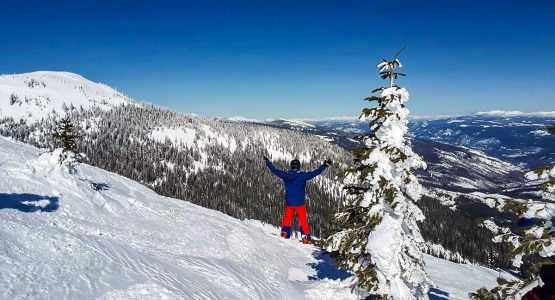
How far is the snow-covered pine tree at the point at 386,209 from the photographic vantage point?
31.1 ft

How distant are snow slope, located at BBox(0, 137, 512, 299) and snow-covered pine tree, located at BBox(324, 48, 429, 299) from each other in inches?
74.2

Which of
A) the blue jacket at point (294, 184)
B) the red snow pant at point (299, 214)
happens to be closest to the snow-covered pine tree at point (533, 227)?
the blue jacket at point (294, 184)

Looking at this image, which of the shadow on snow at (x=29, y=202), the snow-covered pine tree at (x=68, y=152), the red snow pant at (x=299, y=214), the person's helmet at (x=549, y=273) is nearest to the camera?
the person's helmet at (x=549, y=273)

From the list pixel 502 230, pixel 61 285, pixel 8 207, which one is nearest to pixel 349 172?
pixel 502 230

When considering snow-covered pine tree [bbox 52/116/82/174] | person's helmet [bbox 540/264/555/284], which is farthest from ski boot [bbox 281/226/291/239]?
person's helmet [bbox 540/264/555/284]

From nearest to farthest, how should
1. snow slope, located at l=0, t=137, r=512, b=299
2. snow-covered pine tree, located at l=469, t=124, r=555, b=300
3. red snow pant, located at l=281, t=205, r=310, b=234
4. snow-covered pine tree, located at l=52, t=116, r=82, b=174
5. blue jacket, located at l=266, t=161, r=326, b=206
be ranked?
snow slope, located at l=0, t=137, r=512, b=299 < snow-covered pine tree, located at l=469, t=124, r=555, b=300 < snow-covered pine tree, located at l=52, t=116, r=82, b=174 < blue jacket, located at l=266, t=161, r=326, b=206 < red snow pant, located at l=281, t=205, r=310, b=234

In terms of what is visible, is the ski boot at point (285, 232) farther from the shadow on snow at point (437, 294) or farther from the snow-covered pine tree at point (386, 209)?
the shadow on snow at point (437, 294)

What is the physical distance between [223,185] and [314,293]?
156538mm

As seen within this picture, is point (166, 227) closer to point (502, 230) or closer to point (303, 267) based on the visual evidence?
point (303, 267)

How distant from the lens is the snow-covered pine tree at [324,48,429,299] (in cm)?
947

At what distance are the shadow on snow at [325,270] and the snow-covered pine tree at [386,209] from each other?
2.98m

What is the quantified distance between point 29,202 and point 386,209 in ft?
32.7

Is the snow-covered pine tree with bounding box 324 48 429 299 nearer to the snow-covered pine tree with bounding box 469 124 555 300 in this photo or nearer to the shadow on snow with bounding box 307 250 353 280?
the snow-covered pine tree with bounding box 469 124 555 300

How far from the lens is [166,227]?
12805mm
